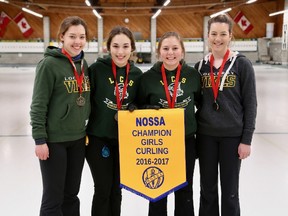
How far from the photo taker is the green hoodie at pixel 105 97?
2377 millimetres

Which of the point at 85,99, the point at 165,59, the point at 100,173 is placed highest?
the point at 165,59

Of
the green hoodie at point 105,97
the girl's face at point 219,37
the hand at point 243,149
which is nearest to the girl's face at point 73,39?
the green hoodie at point 105,97

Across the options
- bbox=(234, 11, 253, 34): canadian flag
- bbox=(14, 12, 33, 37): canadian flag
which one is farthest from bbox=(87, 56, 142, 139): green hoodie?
bbox=(14, 12, 33, 37): canadian flag

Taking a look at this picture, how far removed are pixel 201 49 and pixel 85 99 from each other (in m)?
27.4

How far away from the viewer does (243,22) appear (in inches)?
1123

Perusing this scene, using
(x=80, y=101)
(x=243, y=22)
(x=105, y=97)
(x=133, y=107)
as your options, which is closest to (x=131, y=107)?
(x=133, y=107)

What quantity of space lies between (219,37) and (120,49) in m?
0.66

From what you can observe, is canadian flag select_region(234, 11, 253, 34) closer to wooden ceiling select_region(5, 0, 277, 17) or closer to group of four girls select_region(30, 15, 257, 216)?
wooden ceiling select_region(5, 0, 277, 17)

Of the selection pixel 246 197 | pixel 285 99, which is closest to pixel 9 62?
pixel 285 99

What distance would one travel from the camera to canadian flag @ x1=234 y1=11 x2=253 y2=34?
2833 cm

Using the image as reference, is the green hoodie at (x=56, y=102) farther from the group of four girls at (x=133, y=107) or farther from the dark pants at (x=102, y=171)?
the dark pants at (x=102, y=171)

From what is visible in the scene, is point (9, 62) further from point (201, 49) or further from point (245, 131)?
point (245, 131)

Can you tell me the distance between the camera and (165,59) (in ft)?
7.77

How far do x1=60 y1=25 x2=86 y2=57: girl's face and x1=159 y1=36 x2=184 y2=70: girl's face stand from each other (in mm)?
544
